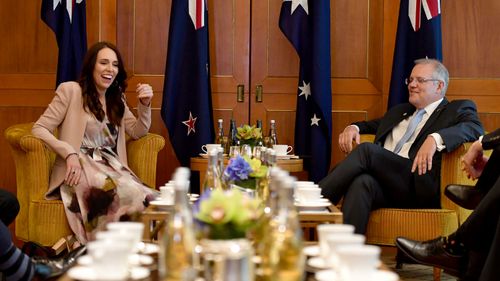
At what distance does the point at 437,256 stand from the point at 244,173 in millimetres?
950

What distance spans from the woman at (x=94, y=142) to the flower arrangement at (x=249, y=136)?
0.58 meters

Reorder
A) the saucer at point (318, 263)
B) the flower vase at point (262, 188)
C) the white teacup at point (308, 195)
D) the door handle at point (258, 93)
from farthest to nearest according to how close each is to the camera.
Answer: the door handle at point (258, 93) < the white teacup at point (308, 195) < the flower vase at point (262, 188) < the saucer at point (318, 263)

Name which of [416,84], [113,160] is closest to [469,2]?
[416,84]

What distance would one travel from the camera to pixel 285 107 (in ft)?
16.8

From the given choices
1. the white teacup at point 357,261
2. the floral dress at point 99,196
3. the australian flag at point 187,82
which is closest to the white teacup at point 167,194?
the floral dress at point 99,196

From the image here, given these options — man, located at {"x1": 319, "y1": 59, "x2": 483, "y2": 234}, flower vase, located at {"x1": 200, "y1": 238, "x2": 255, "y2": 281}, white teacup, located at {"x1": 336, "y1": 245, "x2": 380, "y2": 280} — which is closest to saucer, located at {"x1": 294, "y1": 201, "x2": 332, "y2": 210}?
man, located at {"x1": 319, "y1": 59, "x2": 483, "y2": 234}

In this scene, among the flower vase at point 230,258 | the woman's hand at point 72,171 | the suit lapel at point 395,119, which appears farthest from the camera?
the suit lapel at point 395,119

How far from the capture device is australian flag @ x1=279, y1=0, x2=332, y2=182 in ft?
15.9

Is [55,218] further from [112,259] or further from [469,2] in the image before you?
[469,2]

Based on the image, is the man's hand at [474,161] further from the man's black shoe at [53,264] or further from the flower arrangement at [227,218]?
the flower arrangement at [227,218]

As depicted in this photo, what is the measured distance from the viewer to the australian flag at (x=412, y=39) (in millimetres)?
4758

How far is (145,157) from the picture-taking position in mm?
4078

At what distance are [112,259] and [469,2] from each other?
424 cm

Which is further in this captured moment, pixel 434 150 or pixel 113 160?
pixel 113 160
